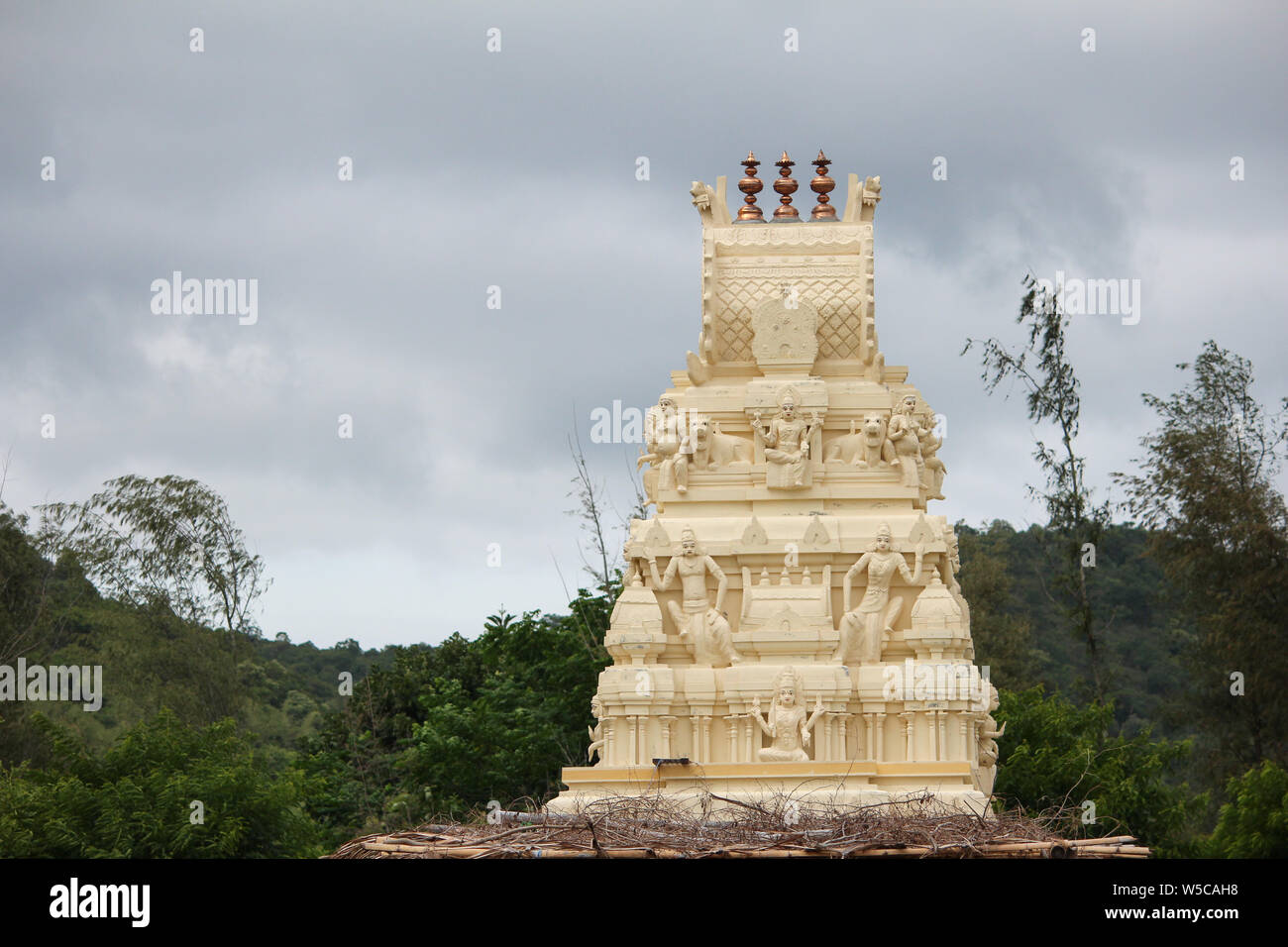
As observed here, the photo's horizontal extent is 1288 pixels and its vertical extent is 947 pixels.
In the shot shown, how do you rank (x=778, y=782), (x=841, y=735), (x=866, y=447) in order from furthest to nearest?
(x=866, y=447) < (x=841, y=735) < (x=778, y=782)

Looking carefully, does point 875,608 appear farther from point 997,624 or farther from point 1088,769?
point 997,624

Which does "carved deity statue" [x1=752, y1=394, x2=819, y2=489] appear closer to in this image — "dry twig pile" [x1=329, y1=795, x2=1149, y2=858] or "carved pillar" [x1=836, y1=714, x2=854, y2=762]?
"carved pillar" [x1=836, y1=714, x2=854, y2=762]

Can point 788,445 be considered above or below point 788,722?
above

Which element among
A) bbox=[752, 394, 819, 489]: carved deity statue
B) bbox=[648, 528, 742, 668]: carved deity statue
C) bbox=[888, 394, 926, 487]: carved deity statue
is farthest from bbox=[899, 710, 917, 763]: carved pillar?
bbox=[752, 394, 819, 489]: carved deity statue

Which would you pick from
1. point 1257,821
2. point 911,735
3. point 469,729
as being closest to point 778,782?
point 911,735

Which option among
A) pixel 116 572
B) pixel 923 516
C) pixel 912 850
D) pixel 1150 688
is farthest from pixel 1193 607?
pixel 912 850

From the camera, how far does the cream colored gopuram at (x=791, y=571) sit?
80.4 ft

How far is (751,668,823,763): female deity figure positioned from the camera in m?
24.3

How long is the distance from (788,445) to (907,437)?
1550 millimetres

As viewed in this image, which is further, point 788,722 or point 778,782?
point 788,722

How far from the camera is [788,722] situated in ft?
80.0

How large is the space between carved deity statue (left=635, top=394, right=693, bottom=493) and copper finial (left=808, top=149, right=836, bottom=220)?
12.5 feet

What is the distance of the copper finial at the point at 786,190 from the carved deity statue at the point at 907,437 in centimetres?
339

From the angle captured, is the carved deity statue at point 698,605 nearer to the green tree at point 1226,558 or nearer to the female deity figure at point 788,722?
the female deity figure at point 788,722
